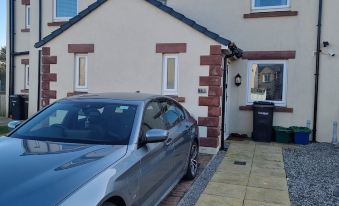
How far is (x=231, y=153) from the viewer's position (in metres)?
8.07

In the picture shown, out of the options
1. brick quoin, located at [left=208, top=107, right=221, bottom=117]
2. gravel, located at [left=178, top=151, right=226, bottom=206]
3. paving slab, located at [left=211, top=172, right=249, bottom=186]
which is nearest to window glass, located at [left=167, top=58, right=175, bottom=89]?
brick quoin, located at [left=208, top=107, right=221, bottom=117]

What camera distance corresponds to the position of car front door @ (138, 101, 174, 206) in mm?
3615

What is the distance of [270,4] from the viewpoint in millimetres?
10055

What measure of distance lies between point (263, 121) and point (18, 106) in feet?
31.5

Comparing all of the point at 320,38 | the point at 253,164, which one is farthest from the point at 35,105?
the point at 320,38

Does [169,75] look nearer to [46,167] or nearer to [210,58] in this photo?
[210,58]

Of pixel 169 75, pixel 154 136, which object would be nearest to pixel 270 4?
pixel 169 75

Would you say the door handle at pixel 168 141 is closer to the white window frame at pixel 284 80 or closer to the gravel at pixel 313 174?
the gravel at pixel 313 174

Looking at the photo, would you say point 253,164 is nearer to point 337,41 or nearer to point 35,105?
point 337,41

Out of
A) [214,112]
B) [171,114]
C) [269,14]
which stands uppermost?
[269,14]

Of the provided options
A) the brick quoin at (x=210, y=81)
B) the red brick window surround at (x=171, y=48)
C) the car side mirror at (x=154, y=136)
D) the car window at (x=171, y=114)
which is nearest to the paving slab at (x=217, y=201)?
the car window at (x=171, y=114)

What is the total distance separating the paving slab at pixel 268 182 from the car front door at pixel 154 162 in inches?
72.0

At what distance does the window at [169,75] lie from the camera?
8.56m

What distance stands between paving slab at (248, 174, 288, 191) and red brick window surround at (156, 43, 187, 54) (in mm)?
3626
